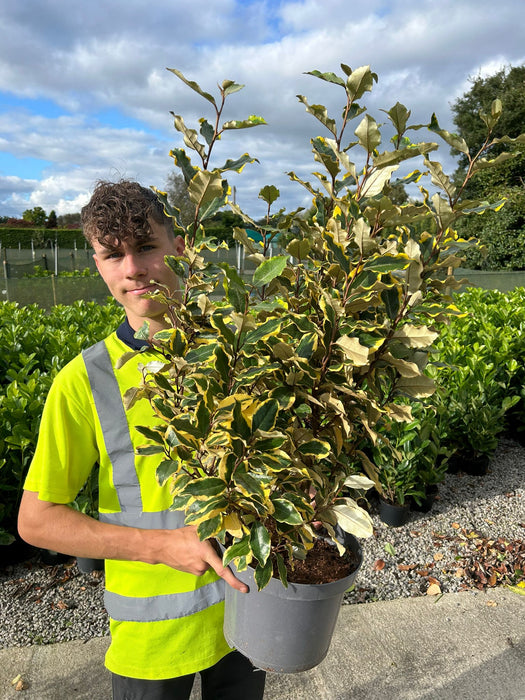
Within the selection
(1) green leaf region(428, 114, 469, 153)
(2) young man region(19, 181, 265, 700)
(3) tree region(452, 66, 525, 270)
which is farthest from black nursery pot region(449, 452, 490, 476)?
(3) tree region(452, 66, 525, 270)

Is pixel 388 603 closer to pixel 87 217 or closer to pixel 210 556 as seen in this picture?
pixel 210 556

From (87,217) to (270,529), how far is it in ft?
3.44

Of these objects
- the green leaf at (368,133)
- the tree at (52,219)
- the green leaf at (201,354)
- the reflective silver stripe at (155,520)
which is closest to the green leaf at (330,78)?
the green leaf at (368,133)

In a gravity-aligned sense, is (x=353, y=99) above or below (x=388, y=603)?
above

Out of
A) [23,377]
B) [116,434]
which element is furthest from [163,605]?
[23,377]

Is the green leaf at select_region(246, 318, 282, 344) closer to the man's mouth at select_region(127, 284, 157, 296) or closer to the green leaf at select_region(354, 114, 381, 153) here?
the green leaf at select_region(354, 114, 381, 153)

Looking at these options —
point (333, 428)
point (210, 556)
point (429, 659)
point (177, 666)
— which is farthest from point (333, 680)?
point (333, 428)

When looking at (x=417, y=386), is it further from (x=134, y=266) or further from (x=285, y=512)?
(x=134, y=266)

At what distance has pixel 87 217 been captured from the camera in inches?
59.8

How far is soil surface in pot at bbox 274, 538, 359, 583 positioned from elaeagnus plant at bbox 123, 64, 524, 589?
0.35ft

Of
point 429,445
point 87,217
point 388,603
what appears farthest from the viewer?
point 429,445

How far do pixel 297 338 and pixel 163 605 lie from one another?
38.8 inches

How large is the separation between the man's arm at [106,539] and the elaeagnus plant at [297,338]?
8.3 inches

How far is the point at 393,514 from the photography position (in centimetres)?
389
